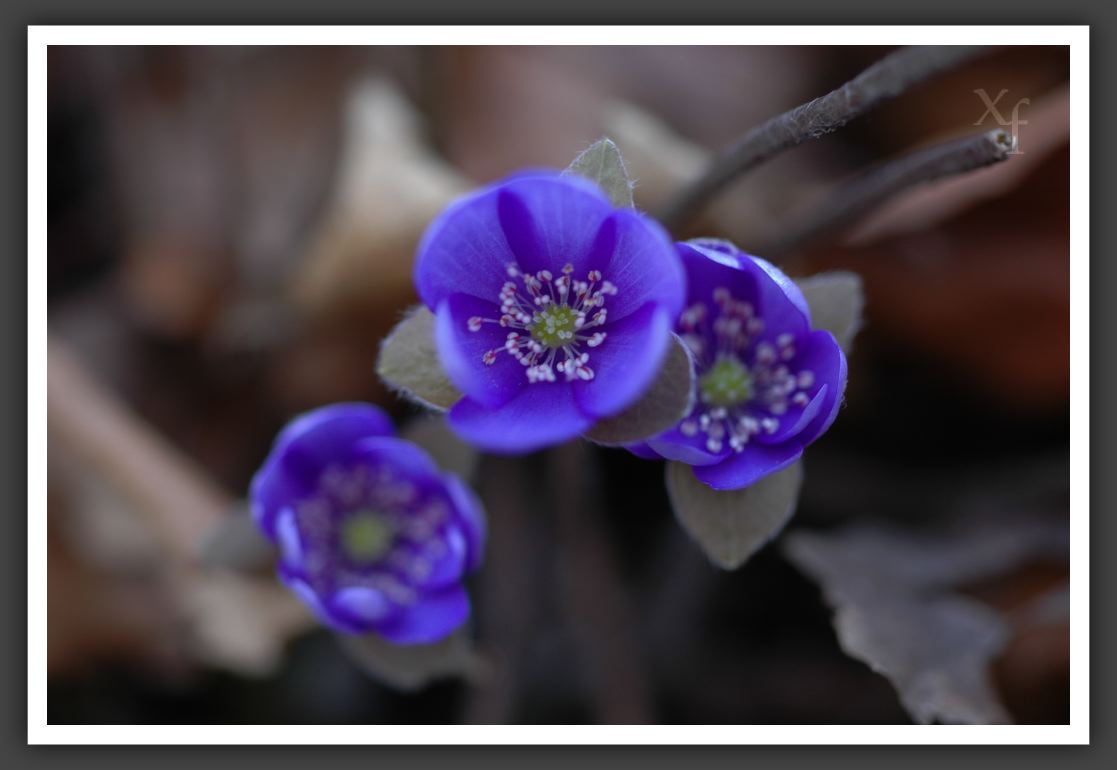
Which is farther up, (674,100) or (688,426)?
(674,100)

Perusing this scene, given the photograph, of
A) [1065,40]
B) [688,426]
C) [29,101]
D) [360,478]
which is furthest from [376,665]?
[1065,40]

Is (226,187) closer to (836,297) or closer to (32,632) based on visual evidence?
(32,632)

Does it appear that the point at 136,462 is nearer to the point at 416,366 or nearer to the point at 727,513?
the point at 416,366

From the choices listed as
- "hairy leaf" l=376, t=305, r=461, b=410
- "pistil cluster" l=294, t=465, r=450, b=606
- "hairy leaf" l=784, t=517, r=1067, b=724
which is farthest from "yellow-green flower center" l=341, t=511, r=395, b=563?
"hairy leaf" l=784, t=517, r=1067, b=724

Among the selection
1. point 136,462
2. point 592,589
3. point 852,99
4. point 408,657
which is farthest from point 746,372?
point 136,462

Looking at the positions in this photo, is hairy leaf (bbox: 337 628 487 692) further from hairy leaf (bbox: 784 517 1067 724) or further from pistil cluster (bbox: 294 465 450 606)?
hairy leaf (bbox: 784 517 1067 724)

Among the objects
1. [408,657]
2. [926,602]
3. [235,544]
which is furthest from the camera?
[926,602]

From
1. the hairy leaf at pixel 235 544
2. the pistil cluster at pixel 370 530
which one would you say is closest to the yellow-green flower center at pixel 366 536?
the pistil cluster at pixel 370 530
